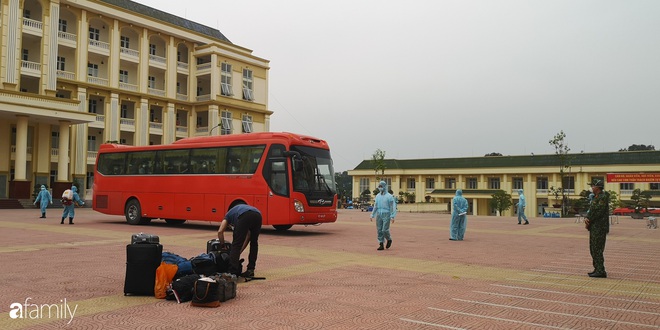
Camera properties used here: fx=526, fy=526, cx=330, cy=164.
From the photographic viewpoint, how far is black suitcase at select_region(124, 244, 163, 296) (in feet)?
23.4

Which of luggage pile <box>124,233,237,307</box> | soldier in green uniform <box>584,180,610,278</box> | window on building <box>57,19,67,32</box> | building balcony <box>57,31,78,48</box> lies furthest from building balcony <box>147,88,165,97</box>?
soldier in green uniform <box>584,180,610,278</box>

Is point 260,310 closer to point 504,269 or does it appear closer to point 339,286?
point 339,286

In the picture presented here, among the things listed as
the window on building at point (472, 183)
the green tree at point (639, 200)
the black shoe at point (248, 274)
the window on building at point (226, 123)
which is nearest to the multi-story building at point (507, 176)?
the window on building at point (472, 183)

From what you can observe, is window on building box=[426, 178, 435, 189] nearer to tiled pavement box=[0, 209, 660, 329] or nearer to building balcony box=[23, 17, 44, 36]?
building balcony box=[23, 17, 44, 36]

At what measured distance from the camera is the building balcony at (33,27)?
40.8 m

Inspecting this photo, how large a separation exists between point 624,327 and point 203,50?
5378 cm

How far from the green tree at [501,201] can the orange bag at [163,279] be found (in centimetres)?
6201

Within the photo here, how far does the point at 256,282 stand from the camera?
845cm

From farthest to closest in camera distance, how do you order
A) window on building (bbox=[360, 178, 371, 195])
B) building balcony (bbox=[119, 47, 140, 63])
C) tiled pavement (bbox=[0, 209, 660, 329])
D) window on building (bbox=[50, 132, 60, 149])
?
window on building (bbox=[360, 178, 371, 195]) < building balcony (bbox=[119, 47, 140, 63]) < window on building (bbox=[50, 132, 60, 149]) < tiled pavement (bbox=[0, 209, 660, 329])

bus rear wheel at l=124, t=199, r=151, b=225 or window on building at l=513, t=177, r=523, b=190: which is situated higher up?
window on building at l=513, t=177, r=523, b=190

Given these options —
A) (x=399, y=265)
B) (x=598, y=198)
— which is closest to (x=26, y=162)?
(x=399, y=265)

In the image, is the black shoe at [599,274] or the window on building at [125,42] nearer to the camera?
the black shoe at [599,274]

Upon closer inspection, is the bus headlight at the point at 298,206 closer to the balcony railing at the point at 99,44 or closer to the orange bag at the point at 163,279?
the orange bag at the point at 163,279

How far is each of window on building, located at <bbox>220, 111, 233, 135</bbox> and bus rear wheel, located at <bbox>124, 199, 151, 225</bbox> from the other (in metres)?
32.5
